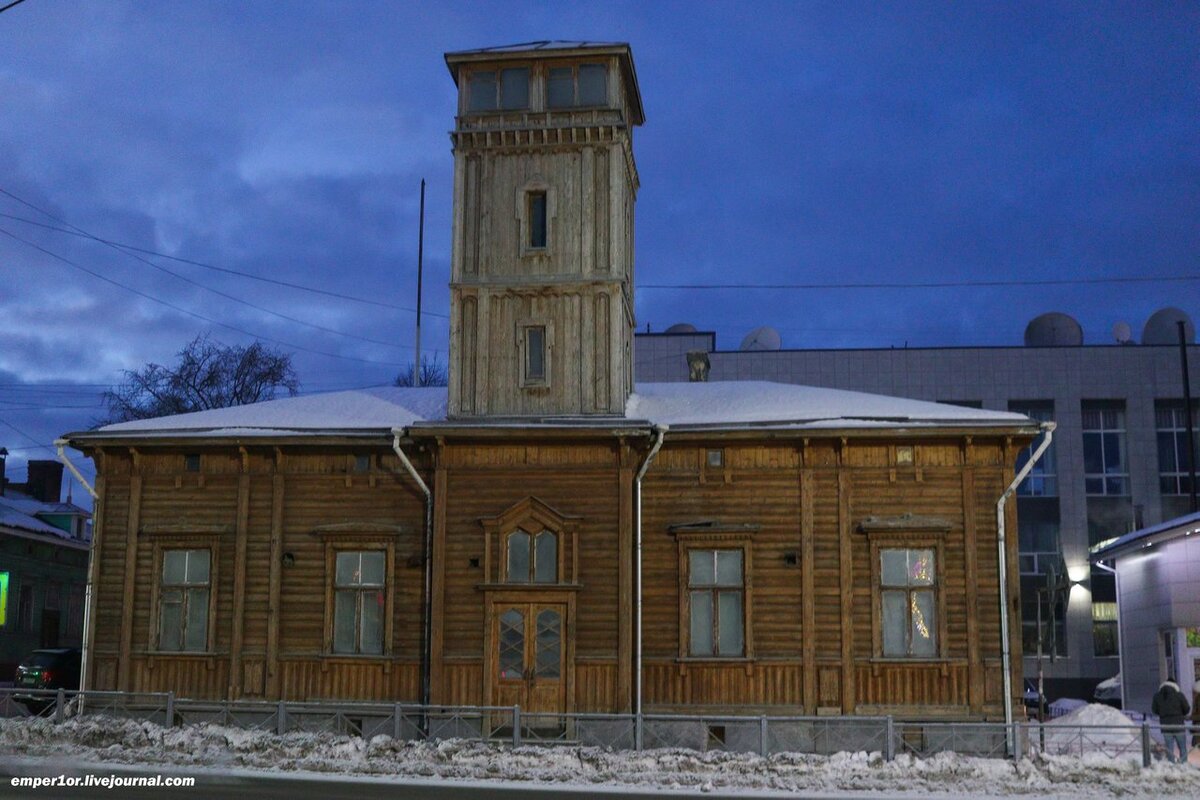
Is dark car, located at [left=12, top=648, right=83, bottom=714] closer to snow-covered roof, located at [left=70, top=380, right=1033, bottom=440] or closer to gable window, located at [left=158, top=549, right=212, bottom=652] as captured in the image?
gable window, located at [left=158, top=549, right=212, bottom=652]

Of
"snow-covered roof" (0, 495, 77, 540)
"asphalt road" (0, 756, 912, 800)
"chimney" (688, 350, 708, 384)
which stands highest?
"chimney" (688, 350, 708, 384)

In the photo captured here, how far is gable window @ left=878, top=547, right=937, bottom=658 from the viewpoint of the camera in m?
22.3

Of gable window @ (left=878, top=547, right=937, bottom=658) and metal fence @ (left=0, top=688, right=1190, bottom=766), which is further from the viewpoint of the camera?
gable window @ (left=878, top=547, right=937, bottom=658)

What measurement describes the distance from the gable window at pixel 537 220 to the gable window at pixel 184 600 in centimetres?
890

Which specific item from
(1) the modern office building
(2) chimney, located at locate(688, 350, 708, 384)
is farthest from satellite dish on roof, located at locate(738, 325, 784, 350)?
(2) chimney, located at locate(688, 350, 708, 384)

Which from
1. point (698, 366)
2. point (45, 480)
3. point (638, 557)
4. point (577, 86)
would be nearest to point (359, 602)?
point (638, 557)

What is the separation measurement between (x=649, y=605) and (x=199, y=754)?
26.7ft

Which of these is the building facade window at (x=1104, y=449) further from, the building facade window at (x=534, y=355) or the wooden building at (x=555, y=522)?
the building facade window at (x=534, y=355)

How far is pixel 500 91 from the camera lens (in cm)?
2564

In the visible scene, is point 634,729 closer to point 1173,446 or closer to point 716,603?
point 716,603

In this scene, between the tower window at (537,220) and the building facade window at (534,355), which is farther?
the tower window at (537,220)

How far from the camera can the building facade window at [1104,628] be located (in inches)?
1965

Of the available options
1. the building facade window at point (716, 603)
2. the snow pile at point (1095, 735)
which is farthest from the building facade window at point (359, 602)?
the snow pile at point (1095, 735)

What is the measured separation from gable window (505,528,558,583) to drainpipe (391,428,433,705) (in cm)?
148
